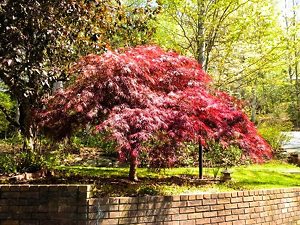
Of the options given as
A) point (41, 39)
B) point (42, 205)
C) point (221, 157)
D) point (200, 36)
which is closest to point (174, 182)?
point (42, 205)

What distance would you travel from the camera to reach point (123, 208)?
4.47 meters

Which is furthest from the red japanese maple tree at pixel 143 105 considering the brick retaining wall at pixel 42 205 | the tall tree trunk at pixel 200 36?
the tall tree trunk at pixel 200 36

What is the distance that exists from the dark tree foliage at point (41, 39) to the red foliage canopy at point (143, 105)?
570 millimetres

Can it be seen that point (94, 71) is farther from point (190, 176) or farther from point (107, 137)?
point (190, 176)

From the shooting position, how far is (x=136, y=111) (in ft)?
16.2

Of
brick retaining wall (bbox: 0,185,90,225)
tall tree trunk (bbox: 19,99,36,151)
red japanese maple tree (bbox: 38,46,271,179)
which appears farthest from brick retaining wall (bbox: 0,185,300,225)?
tall tree trunk (bbox: 19,99,36,151)

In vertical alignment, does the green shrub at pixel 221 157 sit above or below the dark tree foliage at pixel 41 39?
below

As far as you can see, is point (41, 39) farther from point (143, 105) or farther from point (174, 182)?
point (174, 182)

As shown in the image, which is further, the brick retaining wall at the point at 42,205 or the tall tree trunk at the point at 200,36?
the tall tree trunk at the point at 200,36

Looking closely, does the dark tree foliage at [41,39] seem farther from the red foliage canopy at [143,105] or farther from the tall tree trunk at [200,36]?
the tall tree trunk at [200,36]

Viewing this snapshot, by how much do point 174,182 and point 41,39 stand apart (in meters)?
3.29

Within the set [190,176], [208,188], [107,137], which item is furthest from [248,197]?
[107,137]

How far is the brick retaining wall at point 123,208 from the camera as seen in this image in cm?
414

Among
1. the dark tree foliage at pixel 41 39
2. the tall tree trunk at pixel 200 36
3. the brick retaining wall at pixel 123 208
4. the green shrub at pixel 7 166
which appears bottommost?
the brick retaining wall at pixel 123 208
